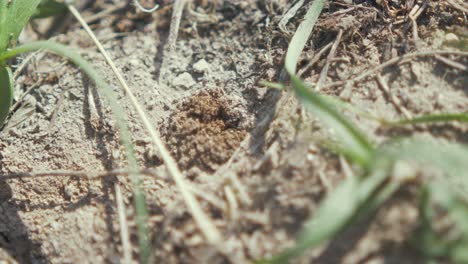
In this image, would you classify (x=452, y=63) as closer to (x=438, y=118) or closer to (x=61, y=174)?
(x=438, y=118)

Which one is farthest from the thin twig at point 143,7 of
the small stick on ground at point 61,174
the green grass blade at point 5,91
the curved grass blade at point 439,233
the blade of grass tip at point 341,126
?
the curved grass blade at point 439,233

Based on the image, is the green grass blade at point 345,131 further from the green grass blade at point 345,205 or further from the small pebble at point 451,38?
the small pebble at point 451,38

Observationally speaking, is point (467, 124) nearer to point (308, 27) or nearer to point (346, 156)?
point (346, 156)

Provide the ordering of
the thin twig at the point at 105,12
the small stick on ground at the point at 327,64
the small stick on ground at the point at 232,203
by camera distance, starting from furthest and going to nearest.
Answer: the thin twig at the point at 105,12 → the small stick on ground at the point at 327,64 → the small stick on ground at the point at 232,203

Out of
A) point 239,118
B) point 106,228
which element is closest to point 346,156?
point 239,118

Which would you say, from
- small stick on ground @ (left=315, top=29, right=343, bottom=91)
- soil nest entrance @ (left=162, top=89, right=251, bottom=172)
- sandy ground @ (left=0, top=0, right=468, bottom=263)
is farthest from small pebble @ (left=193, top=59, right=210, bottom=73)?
small stick on ground @ (left=315, top=29, right=343, bottom=91)

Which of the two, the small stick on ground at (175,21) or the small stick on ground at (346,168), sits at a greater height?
the small stick on ground at (175,21)

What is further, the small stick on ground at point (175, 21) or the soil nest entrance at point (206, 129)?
the small stick on ground at point (175, 21)

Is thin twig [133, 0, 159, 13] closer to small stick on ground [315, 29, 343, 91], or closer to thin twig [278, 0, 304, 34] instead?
thin twig [278, 0, 304, 34]
